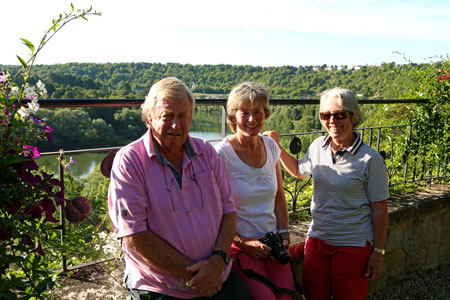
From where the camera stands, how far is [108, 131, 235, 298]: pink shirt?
1.53m

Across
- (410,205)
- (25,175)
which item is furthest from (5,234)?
(410,205)

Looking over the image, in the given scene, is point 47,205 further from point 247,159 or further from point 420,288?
point 420,288

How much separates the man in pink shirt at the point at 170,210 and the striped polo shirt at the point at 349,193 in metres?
0.65

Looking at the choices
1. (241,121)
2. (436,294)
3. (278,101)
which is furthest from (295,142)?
(436,294)

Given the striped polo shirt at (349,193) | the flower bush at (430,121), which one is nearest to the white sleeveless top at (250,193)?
the striped polo shirt at (349,193)

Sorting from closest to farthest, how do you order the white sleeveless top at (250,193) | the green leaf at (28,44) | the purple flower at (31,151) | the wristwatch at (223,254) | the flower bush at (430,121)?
the green leaf at (28,44)
the purple flower at (31,151)
the wristwatch at (223,254)
the white sleeveless top at (250,193)
the flower bush at (430,121)

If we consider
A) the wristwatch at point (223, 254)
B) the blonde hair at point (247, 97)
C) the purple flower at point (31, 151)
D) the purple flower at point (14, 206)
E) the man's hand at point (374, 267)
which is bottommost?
the man's hand at point (374, 267)

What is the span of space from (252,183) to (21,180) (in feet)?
3.75

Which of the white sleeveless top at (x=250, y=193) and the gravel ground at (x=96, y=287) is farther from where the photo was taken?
the white sleeveless top at (x=250, y=193)

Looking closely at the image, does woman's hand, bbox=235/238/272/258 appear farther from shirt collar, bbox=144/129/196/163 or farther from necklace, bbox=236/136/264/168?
shirt collar, bbox=144/129/196/163

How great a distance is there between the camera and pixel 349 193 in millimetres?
2102

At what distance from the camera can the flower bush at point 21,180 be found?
43.5 inches

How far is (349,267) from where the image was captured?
206 cm

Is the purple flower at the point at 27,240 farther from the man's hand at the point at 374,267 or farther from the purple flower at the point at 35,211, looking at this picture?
the man's hand at the point at 374,267
